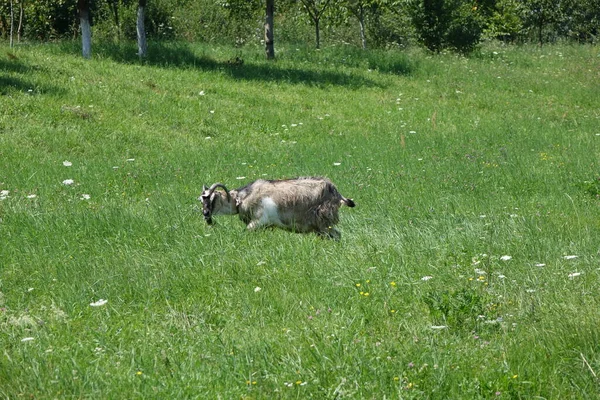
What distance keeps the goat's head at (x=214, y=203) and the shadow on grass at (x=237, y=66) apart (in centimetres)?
1560

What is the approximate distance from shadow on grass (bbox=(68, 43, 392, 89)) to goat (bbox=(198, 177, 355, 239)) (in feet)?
52.0

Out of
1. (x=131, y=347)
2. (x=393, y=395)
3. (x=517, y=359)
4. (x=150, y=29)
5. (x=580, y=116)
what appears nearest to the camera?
(x=393, y=395)

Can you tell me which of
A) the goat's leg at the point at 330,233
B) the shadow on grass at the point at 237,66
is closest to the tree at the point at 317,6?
the shadow on grass at the point at 237,66

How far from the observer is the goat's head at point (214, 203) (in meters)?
9.77

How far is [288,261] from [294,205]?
200 centimetres

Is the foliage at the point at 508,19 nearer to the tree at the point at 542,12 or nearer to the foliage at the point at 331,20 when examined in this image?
the foliage at the point at 331,20

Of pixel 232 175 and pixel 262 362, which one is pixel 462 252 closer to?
pixel 262 362

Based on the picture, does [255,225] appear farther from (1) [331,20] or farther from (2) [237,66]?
(1) [331,20]

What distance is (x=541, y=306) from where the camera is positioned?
6.03m

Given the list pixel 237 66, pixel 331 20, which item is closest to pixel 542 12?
pixel 331 20

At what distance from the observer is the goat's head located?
9.77 m

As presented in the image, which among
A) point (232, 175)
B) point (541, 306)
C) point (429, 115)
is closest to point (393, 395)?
point (541, 306)

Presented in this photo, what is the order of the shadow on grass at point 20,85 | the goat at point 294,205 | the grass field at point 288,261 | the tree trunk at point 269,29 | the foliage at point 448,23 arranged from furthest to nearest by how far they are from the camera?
the foliage at point 448,23, the tree trunk at point 269,29, the shadow on grass at point 20,85, the goat at point 294,205, the grass field at point 288,261

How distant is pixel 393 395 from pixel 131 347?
1.97 meters
